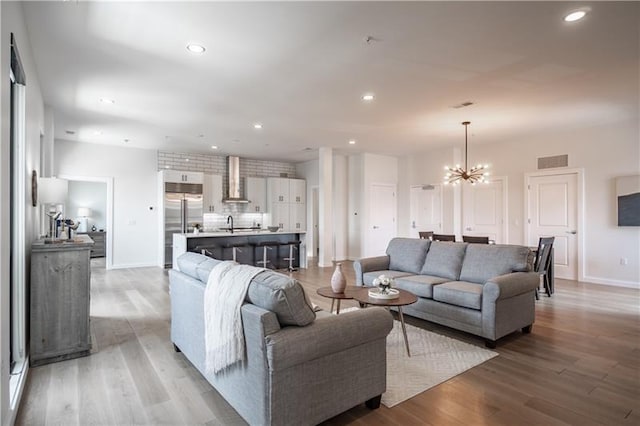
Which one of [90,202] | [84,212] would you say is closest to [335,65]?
[84,212]

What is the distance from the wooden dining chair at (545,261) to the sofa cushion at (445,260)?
180 cm

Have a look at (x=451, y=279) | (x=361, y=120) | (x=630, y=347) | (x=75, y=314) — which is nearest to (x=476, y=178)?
(x=361, y=120)

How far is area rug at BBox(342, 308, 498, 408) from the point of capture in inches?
99.9

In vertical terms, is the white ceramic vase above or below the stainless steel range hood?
below

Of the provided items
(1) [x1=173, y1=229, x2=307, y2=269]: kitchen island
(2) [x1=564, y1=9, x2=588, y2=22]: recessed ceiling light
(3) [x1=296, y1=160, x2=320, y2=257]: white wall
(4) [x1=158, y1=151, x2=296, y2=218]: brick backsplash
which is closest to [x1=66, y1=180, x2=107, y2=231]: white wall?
(4) [x1=158, y1=151, x2=296, y2=218]: brick backsplash

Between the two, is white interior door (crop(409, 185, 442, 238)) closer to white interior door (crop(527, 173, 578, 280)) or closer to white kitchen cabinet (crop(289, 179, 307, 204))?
white interior door (crop(527, 173, 578, 280))

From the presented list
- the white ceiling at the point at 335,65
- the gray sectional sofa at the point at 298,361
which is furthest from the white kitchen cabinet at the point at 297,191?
the gray sectional sofa at the point at 298,361

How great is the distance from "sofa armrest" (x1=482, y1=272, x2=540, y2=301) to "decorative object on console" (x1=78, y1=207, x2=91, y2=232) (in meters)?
10.5

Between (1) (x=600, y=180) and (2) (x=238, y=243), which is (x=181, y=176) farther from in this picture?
(1) (x=600, y=180)

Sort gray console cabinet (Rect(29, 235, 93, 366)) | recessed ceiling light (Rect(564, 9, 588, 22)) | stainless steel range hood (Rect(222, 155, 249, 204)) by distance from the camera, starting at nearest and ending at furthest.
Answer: recessed ceiling light (Rect(564, 9, 588, 22)) → gray console cabinet (Rect(29, 235, 93, 366)) → stainless steel range hood (Rect(222, 155, 249, 204))

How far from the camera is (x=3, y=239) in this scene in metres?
1.89

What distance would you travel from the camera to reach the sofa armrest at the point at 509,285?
3.26 m

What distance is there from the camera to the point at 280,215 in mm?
10141

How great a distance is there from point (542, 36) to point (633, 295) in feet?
15.5
